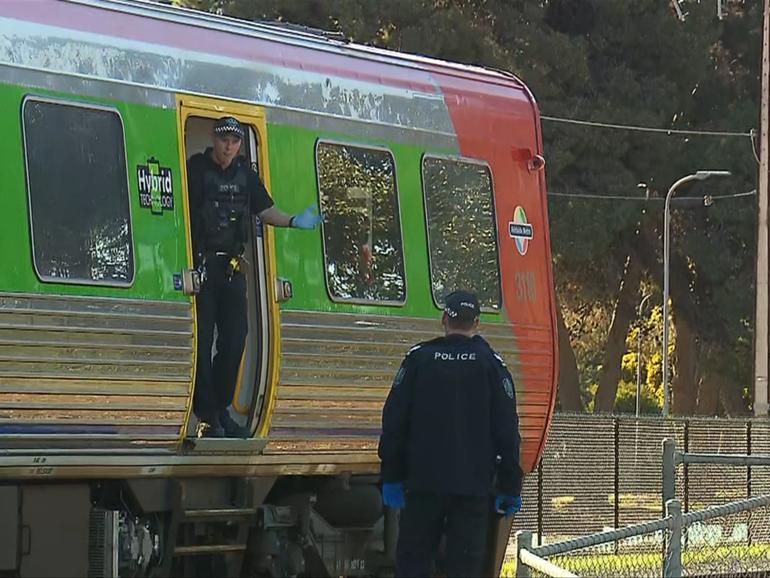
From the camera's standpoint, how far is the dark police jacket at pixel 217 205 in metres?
11.1

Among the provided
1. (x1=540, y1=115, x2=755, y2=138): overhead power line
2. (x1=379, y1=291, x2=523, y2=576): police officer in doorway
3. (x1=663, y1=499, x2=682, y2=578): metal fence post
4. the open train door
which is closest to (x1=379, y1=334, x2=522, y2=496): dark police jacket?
(x1=379, y1=291, x2=523, y2=576): police officer in doorway

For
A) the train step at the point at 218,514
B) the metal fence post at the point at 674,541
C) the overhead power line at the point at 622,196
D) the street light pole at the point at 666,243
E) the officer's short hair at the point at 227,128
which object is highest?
the overhead power line at the point at 622,196

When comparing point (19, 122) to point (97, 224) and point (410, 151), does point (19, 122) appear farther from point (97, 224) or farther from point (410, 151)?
point (410, 151)

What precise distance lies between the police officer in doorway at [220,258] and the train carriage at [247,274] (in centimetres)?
18

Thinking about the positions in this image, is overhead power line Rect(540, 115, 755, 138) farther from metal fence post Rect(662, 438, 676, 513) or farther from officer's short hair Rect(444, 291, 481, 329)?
officer's short hair Rect(444, 291, 481, 329)

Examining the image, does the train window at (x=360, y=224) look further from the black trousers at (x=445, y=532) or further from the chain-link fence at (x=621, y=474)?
the chain-link fence at (x=621, y=474)

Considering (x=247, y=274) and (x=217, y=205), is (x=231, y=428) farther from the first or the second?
(x=217, y=205)

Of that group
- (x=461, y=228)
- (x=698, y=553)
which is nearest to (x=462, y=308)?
(x=461, y=228)

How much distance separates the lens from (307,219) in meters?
11.4

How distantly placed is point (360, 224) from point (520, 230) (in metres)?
1.73

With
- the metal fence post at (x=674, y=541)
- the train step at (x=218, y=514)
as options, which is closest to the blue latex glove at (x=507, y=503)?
the metal fence post at (x=674, y=541)

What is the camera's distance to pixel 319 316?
11586 millimetres

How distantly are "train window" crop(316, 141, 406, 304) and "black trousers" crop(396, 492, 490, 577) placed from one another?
2.37 meters

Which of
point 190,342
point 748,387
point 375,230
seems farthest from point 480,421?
point 748,387
